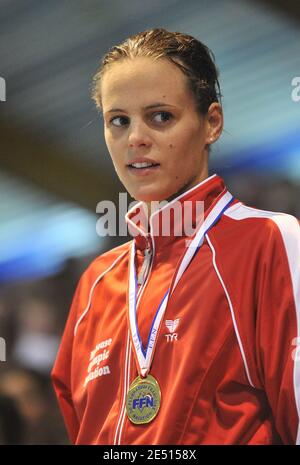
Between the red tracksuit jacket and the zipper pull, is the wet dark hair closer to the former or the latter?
the red tracksuit jacket

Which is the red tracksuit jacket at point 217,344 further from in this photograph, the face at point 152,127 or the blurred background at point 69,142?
the blurred background at point 69,142

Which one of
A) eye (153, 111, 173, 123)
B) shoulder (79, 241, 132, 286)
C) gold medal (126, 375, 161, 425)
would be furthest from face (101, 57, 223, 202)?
gold medal (126, 375, 161, 425)

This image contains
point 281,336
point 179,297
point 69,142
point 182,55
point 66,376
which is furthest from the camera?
point 69,142

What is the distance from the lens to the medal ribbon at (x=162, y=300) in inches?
57.6

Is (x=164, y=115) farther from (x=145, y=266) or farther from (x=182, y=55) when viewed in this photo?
(x=145, y=266)

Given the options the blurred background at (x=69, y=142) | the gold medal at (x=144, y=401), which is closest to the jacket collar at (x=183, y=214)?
the gold medal at (x=144, y=401)

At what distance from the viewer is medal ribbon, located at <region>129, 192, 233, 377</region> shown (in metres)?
1.46

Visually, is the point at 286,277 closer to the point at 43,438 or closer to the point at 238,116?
the point at 238,116

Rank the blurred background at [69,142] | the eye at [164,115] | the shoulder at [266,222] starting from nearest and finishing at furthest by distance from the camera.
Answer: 1. the shoulder at [266,222]
2. the eye at [164,115]
3. the blurred background at [69,142]

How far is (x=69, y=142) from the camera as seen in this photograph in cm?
219

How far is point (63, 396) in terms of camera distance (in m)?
1.78

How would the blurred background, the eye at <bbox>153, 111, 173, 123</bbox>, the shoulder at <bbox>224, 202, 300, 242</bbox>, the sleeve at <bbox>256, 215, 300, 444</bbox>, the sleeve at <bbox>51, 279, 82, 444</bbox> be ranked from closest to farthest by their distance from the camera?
1. the sleeve at <bbox>256, 215, 300, 444</bbox>
2. the shoulder at <bbox>224, 202, 300, 242</bbox>
3. the eye at <bbox>153, 111, 173, 123</bbox>
4. the sleeve at <bbox>51, 279, 82, 444</bbox>
5. the blurred background

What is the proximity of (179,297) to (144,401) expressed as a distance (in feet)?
0.67

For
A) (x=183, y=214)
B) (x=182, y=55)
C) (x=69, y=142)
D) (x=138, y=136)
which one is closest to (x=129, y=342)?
(x=183, y=214)
